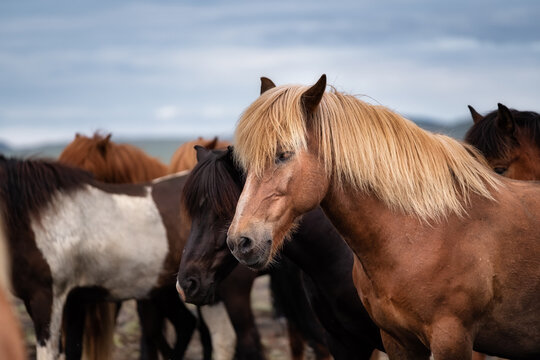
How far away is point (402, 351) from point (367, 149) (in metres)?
1.08

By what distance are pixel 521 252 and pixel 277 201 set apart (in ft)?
4.12

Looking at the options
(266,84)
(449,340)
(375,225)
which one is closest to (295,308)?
(266,84)

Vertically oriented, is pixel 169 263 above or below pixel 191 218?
below

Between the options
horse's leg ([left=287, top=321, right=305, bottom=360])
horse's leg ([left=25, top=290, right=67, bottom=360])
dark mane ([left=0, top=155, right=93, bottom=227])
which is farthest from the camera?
horse's leg ([left=287, top=321, right=305, bottom=360])

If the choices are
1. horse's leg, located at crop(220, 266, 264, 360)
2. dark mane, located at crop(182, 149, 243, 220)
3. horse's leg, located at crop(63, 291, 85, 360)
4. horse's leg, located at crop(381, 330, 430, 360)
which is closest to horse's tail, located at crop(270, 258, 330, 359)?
horse's leg, located at crop(220, 266, 264, 360)

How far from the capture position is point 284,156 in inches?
125

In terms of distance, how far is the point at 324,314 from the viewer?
4488mm

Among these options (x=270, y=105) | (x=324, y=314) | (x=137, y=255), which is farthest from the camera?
(x=137, y=255)

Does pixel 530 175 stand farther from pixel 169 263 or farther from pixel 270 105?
pixel 169 263

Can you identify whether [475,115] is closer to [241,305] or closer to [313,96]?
[241,305]

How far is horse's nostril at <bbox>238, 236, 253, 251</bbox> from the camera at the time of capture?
3.04 m

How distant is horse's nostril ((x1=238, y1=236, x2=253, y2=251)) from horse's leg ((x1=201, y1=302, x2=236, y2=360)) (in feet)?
10.5

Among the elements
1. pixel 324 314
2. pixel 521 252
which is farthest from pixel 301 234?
pixel 521 252

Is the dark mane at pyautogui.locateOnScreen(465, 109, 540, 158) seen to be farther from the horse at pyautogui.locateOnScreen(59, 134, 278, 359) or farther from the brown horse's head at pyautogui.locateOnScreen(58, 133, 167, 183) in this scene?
the brown horse's head at pyautogui.locateOnScreen(58, 133, 167, 183)
